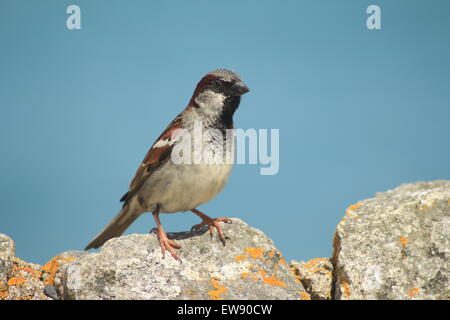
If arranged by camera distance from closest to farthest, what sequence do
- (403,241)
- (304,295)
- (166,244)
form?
1. (304,295)
2. (403,241)
3. (166,244)

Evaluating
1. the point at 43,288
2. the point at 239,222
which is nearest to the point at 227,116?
the point at 239,222

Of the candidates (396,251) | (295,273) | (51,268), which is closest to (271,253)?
(295,273)

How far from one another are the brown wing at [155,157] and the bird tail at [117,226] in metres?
0.18

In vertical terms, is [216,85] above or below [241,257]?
above

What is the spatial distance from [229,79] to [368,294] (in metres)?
2.47

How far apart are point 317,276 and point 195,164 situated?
61.9 inches

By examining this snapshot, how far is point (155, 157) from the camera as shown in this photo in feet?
18.5

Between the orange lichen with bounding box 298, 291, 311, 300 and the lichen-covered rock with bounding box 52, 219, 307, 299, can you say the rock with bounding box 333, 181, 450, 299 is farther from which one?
the lichen-covered rock with bounding box 52, 219, 307, 299

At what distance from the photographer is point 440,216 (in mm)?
5020

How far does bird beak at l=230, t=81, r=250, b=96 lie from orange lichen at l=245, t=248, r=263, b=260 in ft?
5.09

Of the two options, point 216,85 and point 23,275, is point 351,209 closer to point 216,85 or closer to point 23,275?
point 216,85
